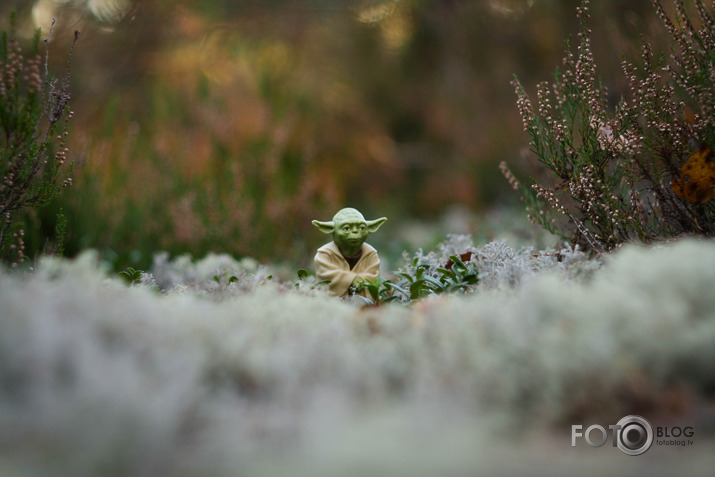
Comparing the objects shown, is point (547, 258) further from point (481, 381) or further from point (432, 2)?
point (432, 2)

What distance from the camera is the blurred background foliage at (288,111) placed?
16.0 ft

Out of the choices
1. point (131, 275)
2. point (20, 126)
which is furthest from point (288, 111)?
point (20, 126)

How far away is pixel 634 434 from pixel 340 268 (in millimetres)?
1670

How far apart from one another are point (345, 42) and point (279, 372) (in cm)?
855

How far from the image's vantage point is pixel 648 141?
2549mm

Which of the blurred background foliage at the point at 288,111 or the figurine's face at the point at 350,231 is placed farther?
the blurred background foliage at the point at 288,111

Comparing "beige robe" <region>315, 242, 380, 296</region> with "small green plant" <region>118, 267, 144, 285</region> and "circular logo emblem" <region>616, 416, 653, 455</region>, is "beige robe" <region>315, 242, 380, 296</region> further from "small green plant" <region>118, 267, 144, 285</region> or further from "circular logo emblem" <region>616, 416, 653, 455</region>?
"circular logo emblem" <region>616, 416, 653, 455</region>

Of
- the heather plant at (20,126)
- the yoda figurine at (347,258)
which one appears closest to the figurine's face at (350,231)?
the yoda figurine at (347,258)

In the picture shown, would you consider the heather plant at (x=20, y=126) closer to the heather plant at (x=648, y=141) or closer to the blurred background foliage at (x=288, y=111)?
the blurred background foliage at (x=288, y=111)

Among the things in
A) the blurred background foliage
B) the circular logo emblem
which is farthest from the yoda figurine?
the blurred background foliage

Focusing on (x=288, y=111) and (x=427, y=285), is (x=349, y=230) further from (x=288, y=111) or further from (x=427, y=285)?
(x=288, y=111)

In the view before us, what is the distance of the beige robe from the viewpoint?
9.04ft

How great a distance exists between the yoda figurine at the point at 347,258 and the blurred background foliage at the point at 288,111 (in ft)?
5.69

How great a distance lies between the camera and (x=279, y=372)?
4.95ft
